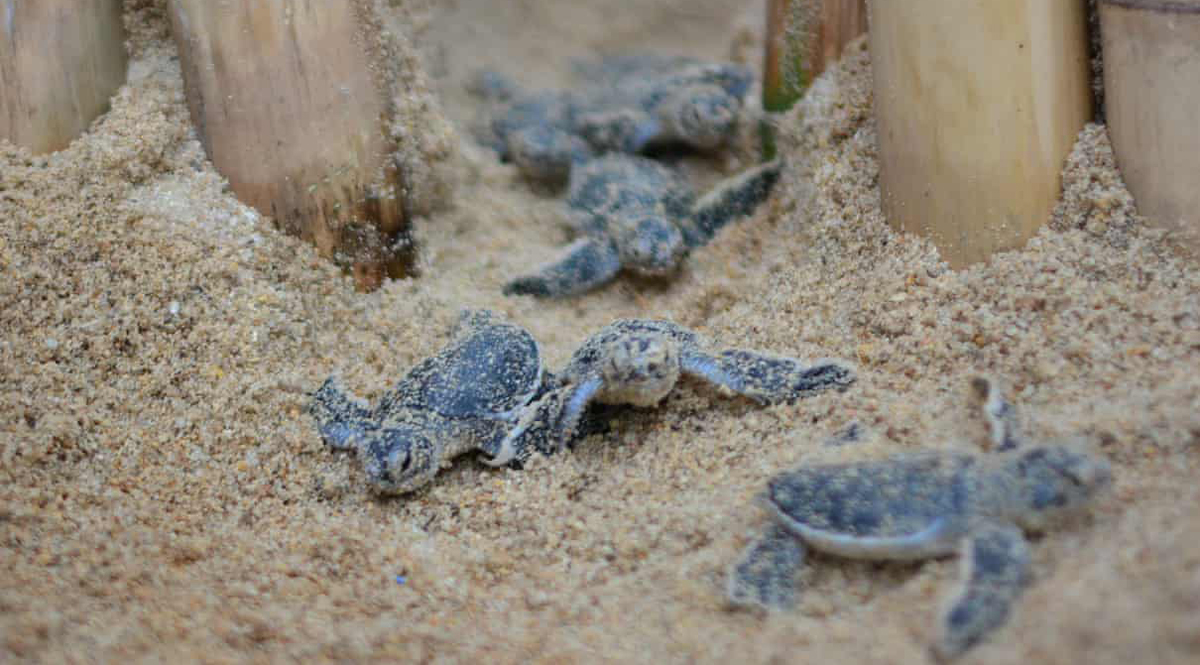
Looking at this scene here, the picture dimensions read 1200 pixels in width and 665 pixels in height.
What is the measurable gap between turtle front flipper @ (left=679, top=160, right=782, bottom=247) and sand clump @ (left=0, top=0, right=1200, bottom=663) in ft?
0.85

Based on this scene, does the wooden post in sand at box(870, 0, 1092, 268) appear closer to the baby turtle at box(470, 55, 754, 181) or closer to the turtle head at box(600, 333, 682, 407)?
the turtle head at box(600, 333, 682, 407)

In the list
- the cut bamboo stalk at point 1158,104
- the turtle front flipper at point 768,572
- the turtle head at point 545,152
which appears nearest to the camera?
the turtle front flipper at point 768,572

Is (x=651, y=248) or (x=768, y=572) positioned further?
(x=651, y=248)

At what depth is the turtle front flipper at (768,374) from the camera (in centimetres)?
194

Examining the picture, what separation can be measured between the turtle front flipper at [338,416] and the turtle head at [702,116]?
4.98 ft

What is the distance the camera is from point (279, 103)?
2.14m

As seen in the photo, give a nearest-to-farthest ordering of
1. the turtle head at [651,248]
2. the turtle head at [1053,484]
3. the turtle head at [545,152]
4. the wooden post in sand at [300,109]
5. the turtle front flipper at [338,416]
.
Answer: the turtle head at [1053,484], the turtle front flipper at [338,416], the wooden post in sand at [300,109], the turtle head at [651,248], the turtle head at [545,152]

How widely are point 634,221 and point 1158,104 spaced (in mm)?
1327

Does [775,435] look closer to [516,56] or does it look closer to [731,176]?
[731,176]

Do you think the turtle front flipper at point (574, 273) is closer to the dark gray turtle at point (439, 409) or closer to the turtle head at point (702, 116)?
the dark gray turtle at point (439, 409)

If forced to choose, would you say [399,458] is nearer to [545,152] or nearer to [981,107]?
[981,107]

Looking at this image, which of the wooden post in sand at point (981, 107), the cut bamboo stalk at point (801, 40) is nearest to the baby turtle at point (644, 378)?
the wooden post in sand at point (981, 107)

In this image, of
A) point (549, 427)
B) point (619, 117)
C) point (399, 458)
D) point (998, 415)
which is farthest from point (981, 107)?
point (619, 117)

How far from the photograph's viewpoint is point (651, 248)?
8.70 ft
